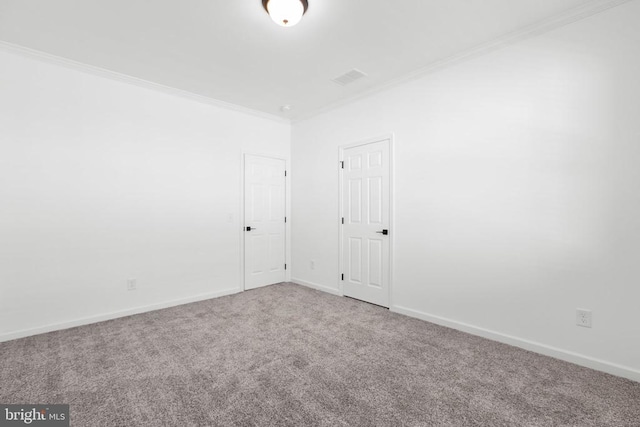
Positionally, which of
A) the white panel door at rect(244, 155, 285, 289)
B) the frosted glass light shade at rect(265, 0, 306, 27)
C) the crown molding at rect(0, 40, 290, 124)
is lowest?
the white panel door at rect(244, 155, 285, 289)

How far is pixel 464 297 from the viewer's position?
306cm

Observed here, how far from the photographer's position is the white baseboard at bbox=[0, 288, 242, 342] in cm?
288

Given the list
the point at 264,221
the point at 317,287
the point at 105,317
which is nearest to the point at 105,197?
the point at 105,317

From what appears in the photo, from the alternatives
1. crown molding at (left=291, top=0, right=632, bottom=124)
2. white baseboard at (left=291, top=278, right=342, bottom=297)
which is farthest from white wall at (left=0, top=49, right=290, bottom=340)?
crown molding at (left=291, top=0, right=632, bottom=124)

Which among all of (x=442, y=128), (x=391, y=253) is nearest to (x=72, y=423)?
(x=391, y=253)

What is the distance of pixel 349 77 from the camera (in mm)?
3525

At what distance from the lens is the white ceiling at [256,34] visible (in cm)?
232

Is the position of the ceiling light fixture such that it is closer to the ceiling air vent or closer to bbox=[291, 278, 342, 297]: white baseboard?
the ceiling air vent

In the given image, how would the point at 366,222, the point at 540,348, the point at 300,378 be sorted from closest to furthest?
the point at 300,378
the point at 540,348
the point at 366,222

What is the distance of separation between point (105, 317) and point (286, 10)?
146 inches

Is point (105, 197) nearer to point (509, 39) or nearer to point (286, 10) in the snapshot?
point (286, 10)

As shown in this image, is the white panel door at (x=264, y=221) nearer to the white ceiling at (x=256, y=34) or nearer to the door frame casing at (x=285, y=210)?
the door frame casing at (x=285, y=210)

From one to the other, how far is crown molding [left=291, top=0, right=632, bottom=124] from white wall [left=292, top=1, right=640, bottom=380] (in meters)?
0.05

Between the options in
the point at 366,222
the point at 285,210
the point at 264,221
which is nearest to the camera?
the point at 366,222
